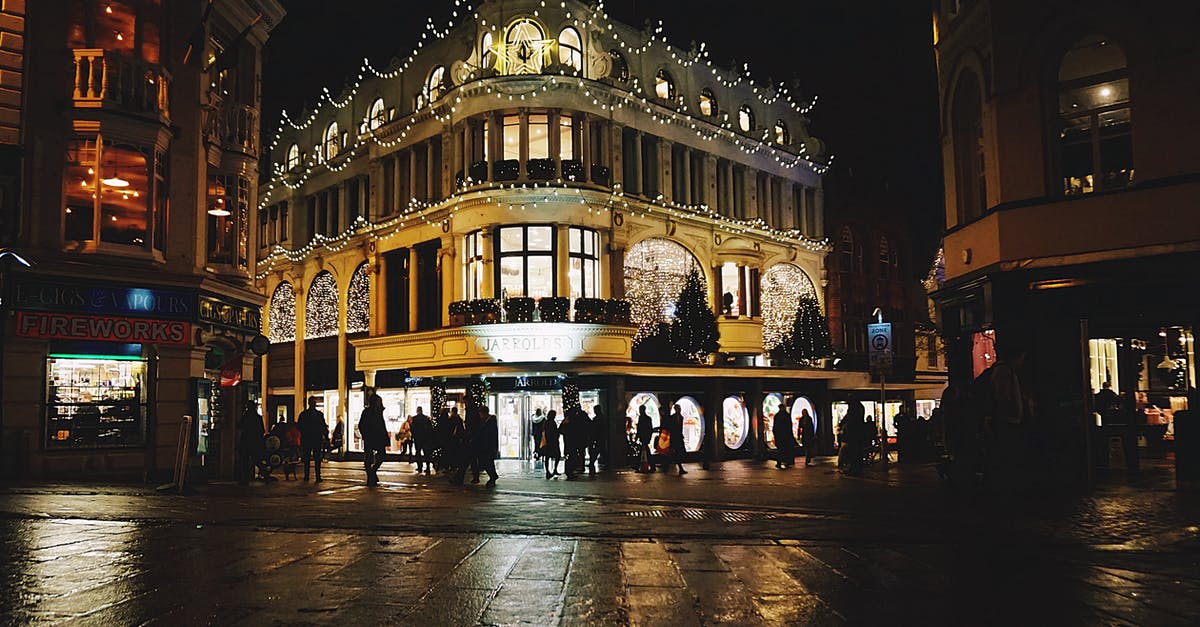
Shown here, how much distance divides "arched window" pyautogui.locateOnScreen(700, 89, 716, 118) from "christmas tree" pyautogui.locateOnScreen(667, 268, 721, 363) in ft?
26.6

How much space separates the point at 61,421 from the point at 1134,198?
853 inches

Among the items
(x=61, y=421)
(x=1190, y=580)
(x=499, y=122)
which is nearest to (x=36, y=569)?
(x=1190, y=580)

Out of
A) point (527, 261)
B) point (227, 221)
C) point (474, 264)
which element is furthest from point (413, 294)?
point (227, 221)

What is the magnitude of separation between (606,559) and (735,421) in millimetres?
25602

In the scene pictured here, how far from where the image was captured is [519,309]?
30.4m

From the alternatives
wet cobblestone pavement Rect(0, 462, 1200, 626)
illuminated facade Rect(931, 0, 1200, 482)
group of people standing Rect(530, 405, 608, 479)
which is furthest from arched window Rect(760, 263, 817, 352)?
wet cobblestone pavement Rect(0, 462, 1200, 626)

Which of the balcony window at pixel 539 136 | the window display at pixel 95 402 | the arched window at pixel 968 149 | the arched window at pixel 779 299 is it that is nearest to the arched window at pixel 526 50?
the balcony window at pixel 539 136

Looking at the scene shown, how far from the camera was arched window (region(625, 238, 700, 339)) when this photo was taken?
1353 inches

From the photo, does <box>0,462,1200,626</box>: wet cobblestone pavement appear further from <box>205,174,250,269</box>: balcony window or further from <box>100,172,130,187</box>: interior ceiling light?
<box>205,174,250,269</box>: balcony window

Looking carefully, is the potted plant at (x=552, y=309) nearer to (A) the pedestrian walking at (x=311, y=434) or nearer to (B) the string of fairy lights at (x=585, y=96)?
(B) the string of fairy lights at (x=585, y=96)

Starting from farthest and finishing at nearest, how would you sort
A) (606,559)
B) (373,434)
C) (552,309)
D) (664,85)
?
(664,85)
(552,309)
(373,434)
(606,559)

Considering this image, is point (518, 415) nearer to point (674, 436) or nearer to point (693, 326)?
point (693, 326)

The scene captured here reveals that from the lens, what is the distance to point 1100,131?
17.1 m

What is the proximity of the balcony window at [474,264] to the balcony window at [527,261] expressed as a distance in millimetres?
692
